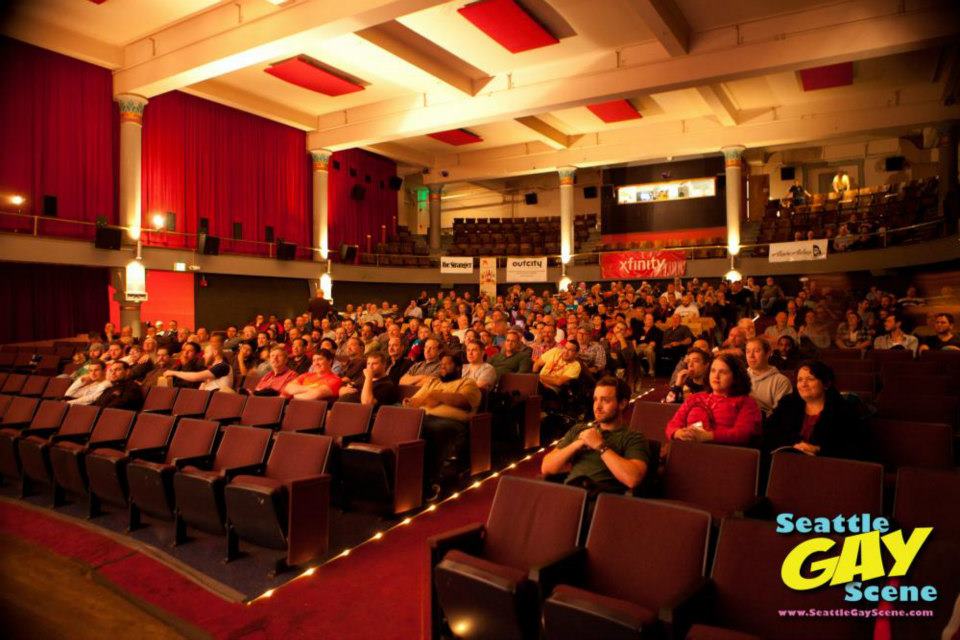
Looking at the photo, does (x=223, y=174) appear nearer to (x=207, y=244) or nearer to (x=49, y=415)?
(x=207, y=244)

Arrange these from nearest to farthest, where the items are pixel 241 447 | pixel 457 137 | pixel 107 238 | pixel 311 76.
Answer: pixel 241 447, pixel 107 238, pixel 311 76, pixel 457 137

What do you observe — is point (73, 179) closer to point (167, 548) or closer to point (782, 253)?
point (167, 548)

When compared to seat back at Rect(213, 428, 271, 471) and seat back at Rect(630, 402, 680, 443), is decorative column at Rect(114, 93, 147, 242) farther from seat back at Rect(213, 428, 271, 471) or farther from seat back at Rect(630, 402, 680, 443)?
seat back at Rect(630, 402, 680, 443)

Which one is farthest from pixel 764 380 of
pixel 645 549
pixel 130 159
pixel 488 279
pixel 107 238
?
pixel 130 159

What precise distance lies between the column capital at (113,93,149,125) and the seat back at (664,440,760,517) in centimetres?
1137

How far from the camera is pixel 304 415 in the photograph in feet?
13.1

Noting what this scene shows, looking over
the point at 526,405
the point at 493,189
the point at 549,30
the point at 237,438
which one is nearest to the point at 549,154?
the point at 493,189

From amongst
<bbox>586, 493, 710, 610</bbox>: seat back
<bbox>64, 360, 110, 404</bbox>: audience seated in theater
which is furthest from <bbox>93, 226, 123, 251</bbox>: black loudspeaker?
<bbox>586, 493, 710, 610</bbox>: seat back

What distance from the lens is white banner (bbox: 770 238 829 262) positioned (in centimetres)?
1141

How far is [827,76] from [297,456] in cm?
1266

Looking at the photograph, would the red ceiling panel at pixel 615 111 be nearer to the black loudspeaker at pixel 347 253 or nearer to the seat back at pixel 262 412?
the black loudspeaker at pixel 347 253

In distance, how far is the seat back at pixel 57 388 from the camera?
5.71 metres

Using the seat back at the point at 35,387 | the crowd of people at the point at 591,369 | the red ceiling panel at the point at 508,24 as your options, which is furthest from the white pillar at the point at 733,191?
the seat back at the point at 35,387

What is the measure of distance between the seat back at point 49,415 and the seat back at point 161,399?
1.94 ft
